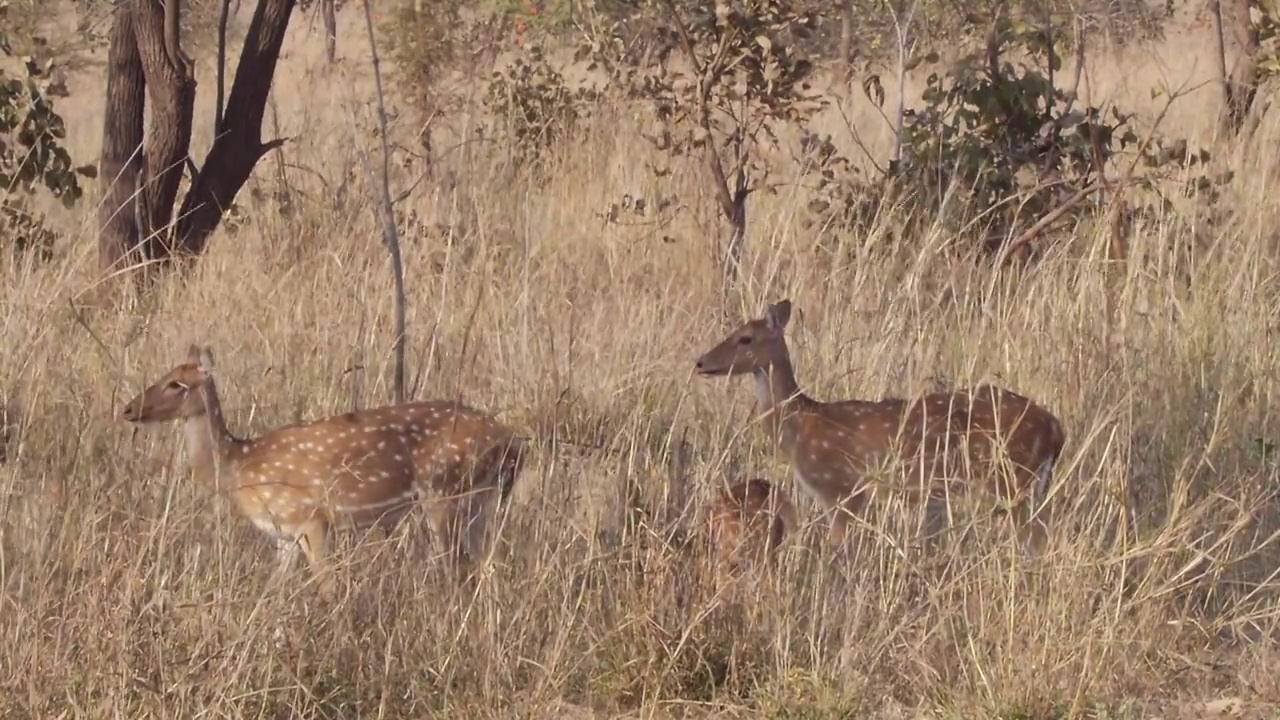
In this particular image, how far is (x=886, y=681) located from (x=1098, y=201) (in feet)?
14.8

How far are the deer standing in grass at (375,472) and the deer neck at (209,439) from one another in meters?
0.06

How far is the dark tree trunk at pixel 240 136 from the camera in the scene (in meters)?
8.45

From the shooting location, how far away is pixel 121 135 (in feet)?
28.2

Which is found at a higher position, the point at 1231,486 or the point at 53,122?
the point at 53,122

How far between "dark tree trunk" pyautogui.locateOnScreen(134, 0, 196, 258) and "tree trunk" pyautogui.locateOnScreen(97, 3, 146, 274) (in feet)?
0.30

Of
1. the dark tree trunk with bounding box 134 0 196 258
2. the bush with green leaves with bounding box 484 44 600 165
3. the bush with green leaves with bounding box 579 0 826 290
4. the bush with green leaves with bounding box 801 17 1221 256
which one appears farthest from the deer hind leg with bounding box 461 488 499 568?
the bush with green leaves with bounding box 484 44 600 165

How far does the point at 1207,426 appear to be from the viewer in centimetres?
610

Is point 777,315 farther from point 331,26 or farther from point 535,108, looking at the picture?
point 535,108

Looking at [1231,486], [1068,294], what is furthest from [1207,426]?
[1068,294]

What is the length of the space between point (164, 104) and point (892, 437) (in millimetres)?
4103

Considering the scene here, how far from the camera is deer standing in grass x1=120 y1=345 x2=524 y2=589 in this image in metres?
5.45

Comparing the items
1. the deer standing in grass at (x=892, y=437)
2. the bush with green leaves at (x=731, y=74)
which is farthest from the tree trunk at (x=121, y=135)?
the deer standing in grass at (x=892, y=437)

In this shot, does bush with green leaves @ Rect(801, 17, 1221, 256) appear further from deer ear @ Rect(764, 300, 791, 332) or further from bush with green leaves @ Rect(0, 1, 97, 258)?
bush with green leaves @ Rect(0, 1, 97, 258)

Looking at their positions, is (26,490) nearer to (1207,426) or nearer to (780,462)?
(780,462)
